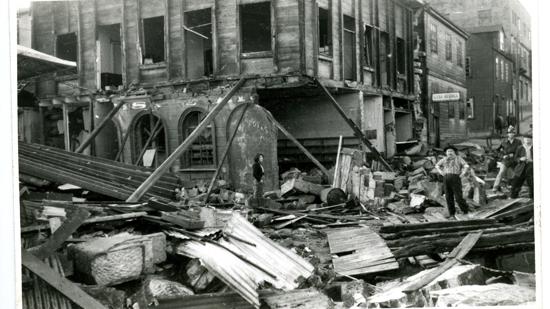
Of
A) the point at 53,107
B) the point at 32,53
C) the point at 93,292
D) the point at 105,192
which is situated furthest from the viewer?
the point at 53,107

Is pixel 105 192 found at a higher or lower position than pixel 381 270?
higher

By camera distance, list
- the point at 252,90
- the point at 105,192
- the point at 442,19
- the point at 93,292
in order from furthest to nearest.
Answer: the point at 442,19, the point at 252,90, the point at 105,192, the point at 93,292

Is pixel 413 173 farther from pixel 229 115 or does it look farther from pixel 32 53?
pixel 32 53

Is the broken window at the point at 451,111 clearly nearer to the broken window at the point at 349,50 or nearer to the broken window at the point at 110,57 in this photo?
the broken window at the point at 349,50

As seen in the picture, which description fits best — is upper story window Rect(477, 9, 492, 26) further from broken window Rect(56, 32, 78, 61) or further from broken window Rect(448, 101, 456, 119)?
broken window Rect(56, 32, 78, 61)

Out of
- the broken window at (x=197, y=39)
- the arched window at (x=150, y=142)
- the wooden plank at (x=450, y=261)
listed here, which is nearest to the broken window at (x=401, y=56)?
the broken window at (x=197, y=39)

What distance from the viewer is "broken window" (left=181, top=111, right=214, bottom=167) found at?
15555 millimetres

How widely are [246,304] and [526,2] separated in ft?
15.6

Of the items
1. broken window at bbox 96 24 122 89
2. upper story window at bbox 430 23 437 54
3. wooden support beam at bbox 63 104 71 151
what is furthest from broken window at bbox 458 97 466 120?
wooden support beam at bbox 63 104 71 151

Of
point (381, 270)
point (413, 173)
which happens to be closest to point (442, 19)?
point (413, 173)

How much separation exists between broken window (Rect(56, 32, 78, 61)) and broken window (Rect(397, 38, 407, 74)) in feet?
40.2

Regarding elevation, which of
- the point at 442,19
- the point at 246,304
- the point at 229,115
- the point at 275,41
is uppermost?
the point at 442,19

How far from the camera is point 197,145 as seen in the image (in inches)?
618

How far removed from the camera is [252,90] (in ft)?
48.0
